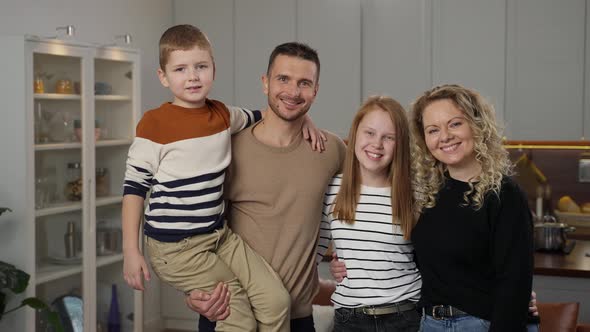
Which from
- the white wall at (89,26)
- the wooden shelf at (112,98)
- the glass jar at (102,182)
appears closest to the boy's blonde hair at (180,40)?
the white wall at (89,26)

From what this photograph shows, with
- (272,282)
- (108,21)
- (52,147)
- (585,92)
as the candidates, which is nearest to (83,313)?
(52,147)

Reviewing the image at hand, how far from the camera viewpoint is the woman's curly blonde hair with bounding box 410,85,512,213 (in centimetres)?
206

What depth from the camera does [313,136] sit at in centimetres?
244

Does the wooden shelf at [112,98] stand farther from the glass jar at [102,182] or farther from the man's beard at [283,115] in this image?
the man's beard at [283,115]

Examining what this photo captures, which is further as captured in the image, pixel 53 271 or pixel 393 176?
pixel 53 271

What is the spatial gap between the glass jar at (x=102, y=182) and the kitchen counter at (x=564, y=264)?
247 centimetres

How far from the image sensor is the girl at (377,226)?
2219 millimetres

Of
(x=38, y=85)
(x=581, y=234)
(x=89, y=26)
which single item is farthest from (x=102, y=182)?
(x=581, y=234)

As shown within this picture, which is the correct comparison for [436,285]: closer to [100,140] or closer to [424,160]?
[424,160]

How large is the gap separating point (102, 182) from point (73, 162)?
33 cm

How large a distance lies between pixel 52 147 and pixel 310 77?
2.15 metres

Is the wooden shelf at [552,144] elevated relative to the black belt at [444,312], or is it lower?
elevated

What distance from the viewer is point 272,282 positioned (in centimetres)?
224

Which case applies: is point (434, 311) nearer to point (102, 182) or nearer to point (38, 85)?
point (38, 85)
